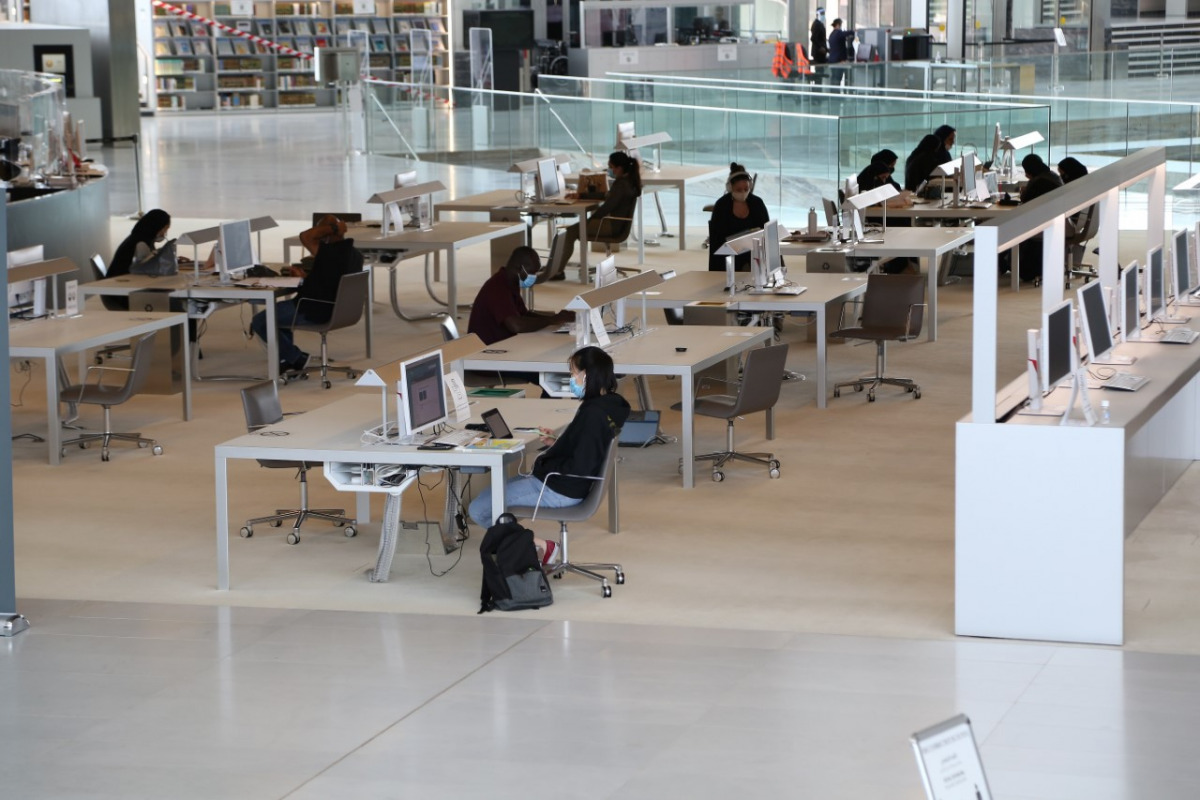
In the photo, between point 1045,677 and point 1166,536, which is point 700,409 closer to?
point 1166,536

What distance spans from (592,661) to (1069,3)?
26.6 m

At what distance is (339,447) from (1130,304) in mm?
4044

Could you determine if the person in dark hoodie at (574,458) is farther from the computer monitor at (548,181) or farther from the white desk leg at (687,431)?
the computer monitor at (548,181)

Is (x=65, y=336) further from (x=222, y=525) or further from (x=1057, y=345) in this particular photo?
(x=1057, y=345)

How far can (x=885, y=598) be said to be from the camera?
696cm

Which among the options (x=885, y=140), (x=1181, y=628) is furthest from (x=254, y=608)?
(x=885, y=140)

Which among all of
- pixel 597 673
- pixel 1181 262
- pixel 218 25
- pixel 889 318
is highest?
pixel 218 25

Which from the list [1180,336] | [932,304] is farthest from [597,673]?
[932,304]

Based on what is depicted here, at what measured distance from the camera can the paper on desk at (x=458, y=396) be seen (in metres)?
7.39

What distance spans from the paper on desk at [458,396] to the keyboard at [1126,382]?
277 cm

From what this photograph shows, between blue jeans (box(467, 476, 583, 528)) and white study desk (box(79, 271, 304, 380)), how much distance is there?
4360mm

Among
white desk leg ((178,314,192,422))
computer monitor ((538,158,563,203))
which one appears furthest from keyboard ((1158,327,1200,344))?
computer monitor ((538,158,563,203))

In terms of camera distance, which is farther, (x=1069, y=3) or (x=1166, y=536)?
(x=1069, y=3)

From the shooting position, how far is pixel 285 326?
11.5 metres
